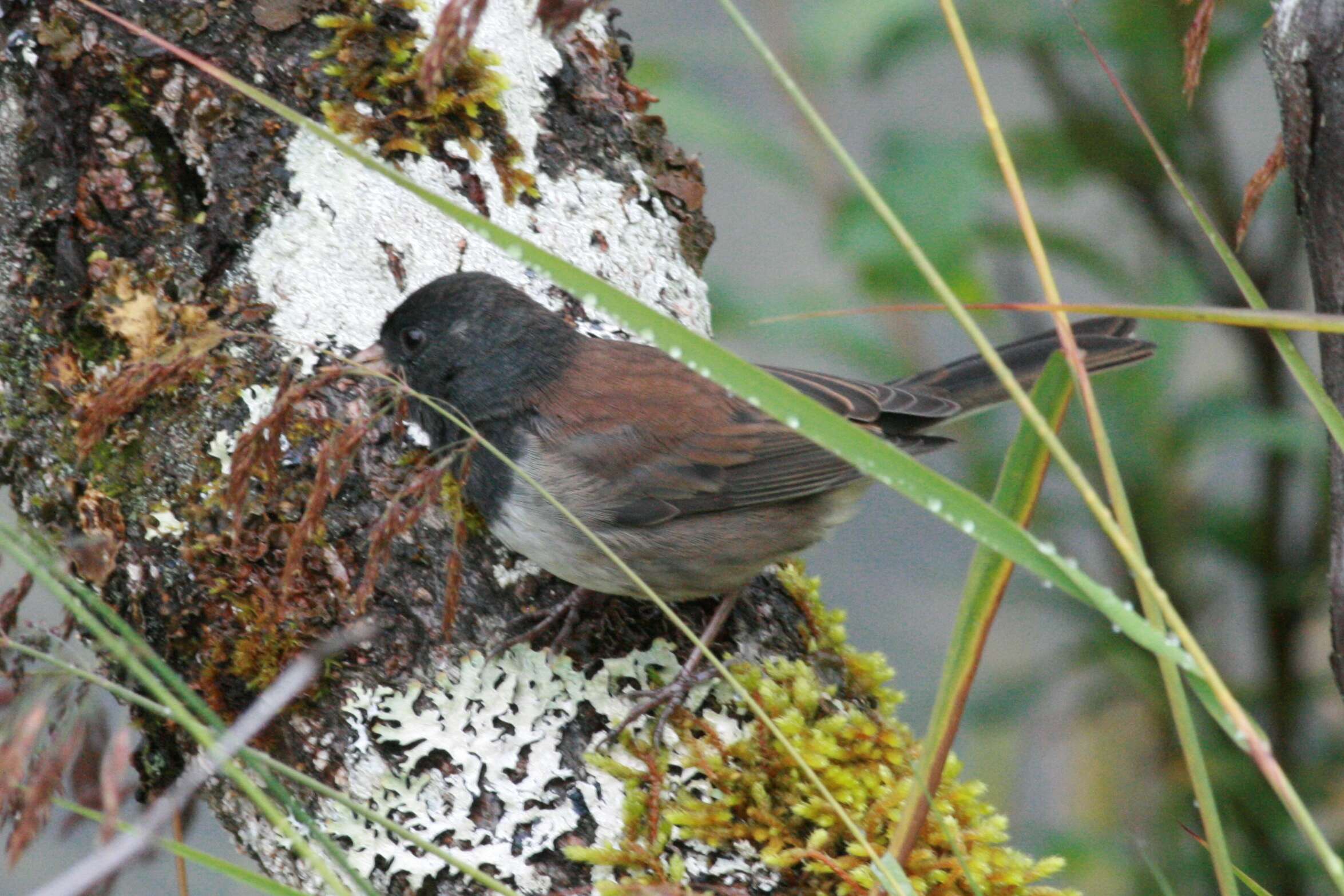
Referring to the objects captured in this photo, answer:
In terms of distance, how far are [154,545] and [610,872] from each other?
0.93 m

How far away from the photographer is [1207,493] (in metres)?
3.81

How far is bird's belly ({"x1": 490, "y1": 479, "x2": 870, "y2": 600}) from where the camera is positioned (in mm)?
2098

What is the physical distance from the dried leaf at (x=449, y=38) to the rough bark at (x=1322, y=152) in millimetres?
1106

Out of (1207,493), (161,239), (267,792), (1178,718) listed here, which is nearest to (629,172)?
(161,239)

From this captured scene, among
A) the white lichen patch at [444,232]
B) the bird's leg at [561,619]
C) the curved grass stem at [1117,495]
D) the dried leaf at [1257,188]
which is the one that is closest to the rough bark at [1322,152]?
the dried leaf at [1257,188]

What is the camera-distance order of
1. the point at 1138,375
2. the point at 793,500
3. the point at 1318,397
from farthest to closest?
the point at 1138,375 < the point at 793,500 < the point at 1318,397

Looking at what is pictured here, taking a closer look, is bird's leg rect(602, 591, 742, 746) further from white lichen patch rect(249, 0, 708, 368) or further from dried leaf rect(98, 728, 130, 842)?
dried leaf rect(98, 728, 130, 842)

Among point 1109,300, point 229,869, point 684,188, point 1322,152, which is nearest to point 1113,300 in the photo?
point 1109,300

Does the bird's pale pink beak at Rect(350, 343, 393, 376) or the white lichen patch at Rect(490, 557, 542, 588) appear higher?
the bird's pale pink beak at Rect(350, 343, 393, 376)

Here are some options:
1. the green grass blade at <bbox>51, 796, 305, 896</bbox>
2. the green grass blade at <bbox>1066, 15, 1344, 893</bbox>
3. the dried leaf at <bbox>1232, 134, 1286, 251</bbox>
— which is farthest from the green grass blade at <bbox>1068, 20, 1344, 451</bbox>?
the green grass blade at <bbox>51, 796, 305, 896</bbox>

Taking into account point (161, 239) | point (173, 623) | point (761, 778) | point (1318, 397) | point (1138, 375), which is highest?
point (1138, 375)

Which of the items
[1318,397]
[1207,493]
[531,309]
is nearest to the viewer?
[1318,397]

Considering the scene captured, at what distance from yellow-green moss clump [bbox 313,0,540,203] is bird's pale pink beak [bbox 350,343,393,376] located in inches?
13.9

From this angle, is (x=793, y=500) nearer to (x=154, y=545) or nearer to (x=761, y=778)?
(x=761, y=778)
